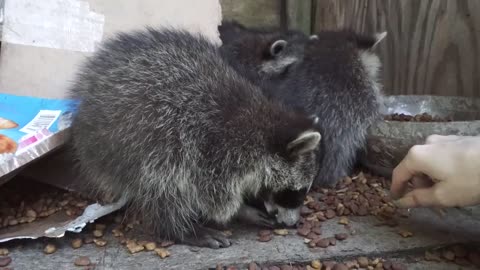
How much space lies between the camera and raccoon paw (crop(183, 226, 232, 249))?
2.49m

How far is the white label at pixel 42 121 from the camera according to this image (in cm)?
265

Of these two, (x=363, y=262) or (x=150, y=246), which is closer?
(x=363, y=262)

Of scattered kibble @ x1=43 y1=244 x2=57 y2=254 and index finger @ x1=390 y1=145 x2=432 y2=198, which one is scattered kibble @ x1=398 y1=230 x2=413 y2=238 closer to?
index finger @ x1=390 y1=145 x2=432 y2=198

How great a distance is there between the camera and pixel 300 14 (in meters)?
4.23

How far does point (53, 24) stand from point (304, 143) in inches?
61.1

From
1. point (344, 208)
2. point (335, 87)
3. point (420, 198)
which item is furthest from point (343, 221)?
point (335, 87)

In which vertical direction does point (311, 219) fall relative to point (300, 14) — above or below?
below

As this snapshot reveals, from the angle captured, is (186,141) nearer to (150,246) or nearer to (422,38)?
(150,246)

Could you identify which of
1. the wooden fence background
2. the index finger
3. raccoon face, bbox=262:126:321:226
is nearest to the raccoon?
the wooden fence background

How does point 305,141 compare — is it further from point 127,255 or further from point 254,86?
point 127,255

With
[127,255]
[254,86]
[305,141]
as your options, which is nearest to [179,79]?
[254,86]

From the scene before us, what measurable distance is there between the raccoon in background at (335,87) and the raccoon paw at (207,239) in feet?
2.31

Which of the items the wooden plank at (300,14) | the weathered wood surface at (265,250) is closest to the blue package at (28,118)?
the weathered wood surface at (265,250)

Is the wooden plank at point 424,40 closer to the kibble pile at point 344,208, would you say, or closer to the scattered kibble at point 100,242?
the kibble pile at point 344,208
